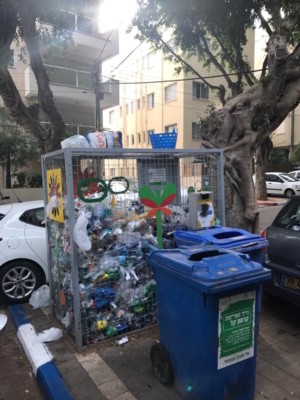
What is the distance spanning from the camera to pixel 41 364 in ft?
9.78

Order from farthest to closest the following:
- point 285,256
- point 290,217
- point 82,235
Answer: point 290,217 < point 285,256 < point 82,235

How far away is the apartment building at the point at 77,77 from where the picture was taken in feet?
46.8

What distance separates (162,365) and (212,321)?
0.78 m

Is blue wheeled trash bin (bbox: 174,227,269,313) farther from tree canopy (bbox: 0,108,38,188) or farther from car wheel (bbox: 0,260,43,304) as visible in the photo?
tree canopy (bbox: 0,108,38,188)

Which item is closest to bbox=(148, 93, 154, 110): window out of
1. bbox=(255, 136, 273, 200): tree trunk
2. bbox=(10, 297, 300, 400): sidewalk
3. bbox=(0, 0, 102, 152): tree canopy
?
bbox=(255, 136, 273, 200): tree trunk

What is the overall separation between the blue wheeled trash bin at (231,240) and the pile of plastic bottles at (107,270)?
573 mm

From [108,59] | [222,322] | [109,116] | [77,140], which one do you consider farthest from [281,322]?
[109,116]

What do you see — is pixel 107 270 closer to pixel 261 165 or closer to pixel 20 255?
pixel 20 255

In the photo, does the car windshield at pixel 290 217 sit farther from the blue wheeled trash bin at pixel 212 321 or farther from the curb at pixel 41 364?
the curb at pixel 41 364

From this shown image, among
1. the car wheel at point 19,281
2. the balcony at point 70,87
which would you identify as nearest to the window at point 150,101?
the balcony at point 70,87

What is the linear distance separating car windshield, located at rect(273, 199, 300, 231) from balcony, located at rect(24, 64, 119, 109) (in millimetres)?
11863

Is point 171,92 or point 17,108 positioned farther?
point 171,92

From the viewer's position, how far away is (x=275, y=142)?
26156 millimetres

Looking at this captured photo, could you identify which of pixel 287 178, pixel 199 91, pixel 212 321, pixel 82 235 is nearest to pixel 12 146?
pixel 82 235
